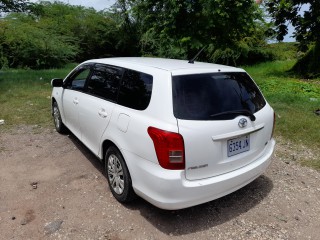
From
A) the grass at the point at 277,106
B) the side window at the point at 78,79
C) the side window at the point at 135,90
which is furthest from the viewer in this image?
the grass at the point at 277,106

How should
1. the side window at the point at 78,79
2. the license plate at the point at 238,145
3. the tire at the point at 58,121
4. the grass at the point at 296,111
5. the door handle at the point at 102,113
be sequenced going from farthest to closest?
the tire at the point at 58,121 < the grass at the point at 296,111 < the side window at the point at 78,79 < the door handle at the point at 102,113 < the license plate at the point at 238,145

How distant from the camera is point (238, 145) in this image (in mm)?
3150

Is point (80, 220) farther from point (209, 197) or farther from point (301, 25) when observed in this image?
point (301, 25)

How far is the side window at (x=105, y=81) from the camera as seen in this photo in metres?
3.71

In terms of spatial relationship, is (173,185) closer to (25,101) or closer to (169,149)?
(169,149)

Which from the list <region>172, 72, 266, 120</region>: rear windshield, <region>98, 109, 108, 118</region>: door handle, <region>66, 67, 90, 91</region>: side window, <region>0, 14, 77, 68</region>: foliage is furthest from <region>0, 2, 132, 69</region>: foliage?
<region>172, 72, 266, 120</region>: rear windshield

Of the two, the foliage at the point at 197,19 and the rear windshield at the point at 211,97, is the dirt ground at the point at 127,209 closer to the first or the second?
the rear windshield at the point at 211,97

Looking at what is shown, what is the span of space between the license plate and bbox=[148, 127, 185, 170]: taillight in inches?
21.9

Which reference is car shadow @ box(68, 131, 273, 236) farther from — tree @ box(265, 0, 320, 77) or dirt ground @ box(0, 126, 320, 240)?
tree @ box(265, 0, 320, 77)

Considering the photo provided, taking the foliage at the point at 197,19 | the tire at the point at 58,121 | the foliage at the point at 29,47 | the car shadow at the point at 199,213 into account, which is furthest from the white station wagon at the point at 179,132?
the foliage at the point at 29,47

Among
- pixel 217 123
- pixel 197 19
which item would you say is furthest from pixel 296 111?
pixel 217 123

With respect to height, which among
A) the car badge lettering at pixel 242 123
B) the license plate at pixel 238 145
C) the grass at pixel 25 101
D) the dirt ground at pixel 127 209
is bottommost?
the dirt ground at pixel 127 209

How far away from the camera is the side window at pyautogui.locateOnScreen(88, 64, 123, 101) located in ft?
12.2

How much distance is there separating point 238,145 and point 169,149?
2.61ft
